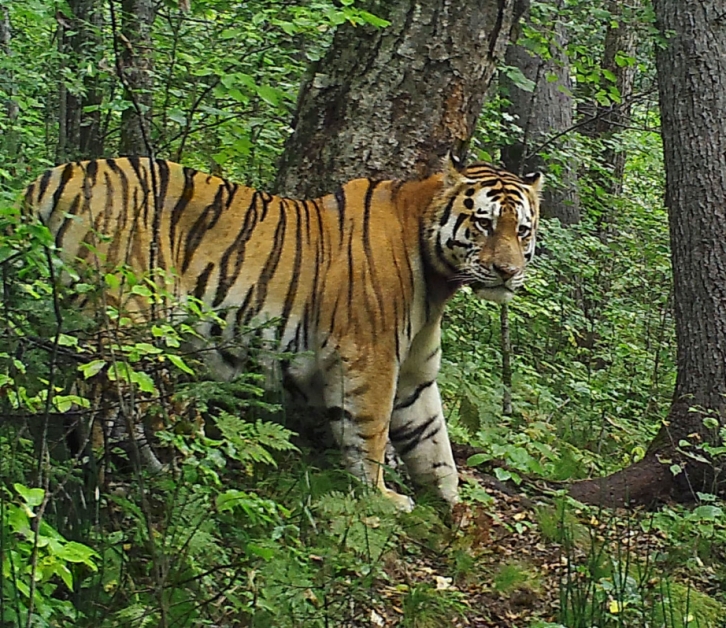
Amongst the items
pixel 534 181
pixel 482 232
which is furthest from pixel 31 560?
pixel 534 181

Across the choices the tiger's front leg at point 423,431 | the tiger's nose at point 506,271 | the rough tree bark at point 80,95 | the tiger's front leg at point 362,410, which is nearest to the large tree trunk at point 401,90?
the tiger's nose at point 506,271

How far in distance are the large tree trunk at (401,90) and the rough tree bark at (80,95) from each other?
1974 millimetres

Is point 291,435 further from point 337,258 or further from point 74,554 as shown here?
point 74,554

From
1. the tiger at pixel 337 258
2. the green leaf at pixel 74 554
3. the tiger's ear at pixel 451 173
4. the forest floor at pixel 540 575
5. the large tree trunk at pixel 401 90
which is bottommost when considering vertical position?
the forest floor at pixel 540 575

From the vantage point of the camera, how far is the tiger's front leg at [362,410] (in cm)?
438

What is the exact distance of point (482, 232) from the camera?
4.47 metres

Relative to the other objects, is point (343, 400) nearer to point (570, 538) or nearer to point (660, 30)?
point (570, 538)

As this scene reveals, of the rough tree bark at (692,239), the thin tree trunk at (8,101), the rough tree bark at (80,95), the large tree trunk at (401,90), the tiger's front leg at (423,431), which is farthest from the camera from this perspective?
the rough tree bark at (80,95)

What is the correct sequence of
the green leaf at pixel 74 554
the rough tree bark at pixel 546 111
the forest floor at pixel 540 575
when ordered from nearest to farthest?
the green leaf at pixel 74 554 < the forest floor at pixel 540 575 < the rough tree bark at pixel 546 111

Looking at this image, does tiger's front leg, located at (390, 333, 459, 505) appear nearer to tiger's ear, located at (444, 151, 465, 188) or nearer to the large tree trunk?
tiger's ear, located at (444, 151, 465, 188)

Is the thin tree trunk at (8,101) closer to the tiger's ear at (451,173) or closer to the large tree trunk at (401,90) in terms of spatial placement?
the large tree trunk at (401,90)

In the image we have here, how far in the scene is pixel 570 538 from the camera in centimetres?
457

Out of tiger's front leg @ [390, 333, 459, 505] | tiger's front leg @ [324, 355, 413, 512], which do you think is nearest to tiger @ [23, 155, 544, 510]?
tiger's front leg @ [324, 355, 413, 512]

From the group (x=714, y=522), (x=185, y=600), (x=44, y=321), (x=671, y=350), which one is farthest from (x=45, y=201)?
(x=671, y=350)
